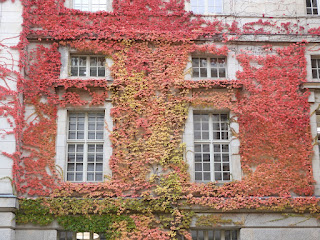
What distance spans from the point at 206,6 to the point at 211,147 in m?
5.27

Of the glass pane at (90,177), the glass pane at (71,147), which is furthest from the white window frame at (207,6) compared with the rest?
the glass pane at (90,177)

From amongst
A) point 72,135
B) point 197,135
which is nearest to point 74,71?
point 72,135

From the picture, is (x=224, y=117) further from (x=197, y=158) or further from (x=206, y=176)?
(x=206, y=176)

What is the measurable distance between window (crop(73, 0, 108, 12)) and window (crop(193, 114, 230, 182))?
203 inches

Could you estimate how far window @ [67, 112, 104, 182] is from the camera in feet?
52.6

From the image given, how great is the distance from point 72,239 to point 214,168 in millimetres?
5191

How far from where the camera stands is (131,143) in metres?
15.9

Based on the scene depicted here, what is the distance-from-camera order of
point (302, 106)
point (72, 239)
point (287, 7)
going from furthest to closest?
point (287, 7)
point (302, 106)
point (72, 239)

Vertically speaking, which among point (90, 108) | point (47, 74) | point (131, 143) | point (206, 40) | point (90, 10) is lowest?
point (131, 143)

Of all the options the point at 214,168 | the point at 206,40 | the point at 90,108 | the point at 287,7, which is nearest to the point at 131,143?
the point at 90,108

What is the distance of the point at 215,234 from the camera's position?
15844mm

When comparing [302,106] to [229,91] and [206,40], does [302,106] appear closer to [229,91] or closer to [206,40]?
[229,91]

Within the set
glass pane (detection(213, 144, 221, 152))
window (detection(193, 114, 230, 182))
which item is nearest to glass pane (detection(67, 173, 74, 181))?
window (detection(193, 114, 230, 182))

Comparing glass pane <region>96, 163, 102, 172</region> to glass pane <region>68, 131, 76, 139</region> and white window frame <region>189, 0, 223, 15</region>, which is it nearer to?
glass pane <region>68, 131, 76, 139</region>
